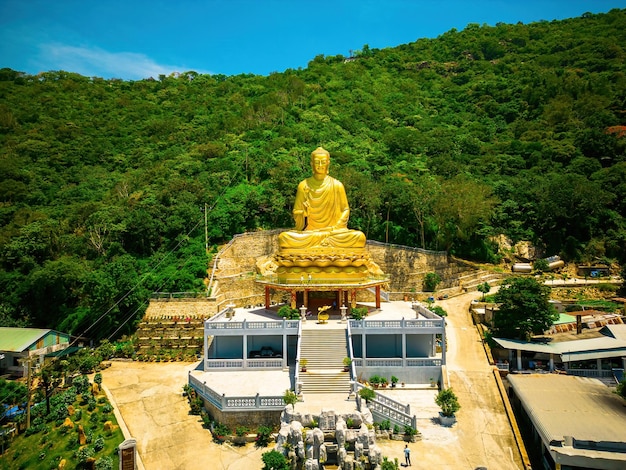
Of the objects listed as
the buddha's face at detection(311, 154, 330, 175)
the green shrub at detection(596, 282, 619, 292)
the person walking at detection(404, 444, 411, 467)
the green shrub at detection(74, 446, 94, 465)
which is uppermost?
the buddha's face at detection(311, 154, 330, 175)

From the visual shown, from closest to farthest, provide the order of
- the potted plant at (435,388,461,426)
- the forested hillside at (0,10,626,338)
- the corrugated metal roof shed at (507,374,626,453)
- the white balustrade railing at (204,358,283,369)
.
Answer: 1. the corrugated metal roof shed at (507,374,626,453)
2. the potted plant at (435,388,461,426)
3. the white balustrade railing at (204,358,283,369)
4. the forested hillside at (0,10,626,338)

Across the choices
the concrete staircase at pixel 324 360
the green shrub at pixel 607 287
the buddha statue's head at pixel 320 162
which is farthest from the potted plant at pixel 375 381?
the green shrub at pixel 607 287

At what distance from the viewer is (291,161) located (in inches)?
1614

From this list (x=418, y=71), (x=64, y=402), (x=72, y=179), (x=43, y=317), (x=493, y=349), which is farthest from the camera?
(x=418, y=71)

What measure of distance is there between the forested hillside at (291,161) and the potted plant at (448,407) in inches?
677

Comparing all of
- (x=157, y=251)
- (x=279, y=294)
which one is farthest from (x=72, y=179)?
(x=279, y=294)

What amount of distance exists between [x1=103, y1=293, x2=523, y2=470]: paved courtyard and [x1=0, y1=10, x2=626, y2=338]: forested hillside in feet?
28.5

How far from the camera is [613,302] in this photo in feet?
85.8

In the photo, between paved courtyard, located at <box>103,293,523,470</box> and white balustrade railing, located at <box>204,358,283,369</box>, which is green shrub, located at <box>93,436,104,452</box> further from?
white balustrade railing, located at <box>204,358,283,369</box>

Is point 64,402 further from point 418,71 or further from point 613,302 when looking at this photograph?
point 418,71

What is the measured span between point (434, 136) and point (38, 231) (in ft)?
114

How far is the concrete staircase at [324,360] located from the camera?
18.0 metres

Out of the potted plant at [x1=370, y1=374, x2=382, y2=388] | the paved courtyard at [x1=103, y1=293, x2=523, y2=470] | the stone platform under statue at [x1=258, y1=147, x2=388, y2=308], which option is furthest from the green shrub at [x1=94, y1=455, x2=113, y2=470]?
the stone platform under statue at [x1=258, y1=147, x2=388, y2=308]

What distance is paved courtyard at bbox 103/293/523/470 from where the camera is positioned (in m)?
15.1
